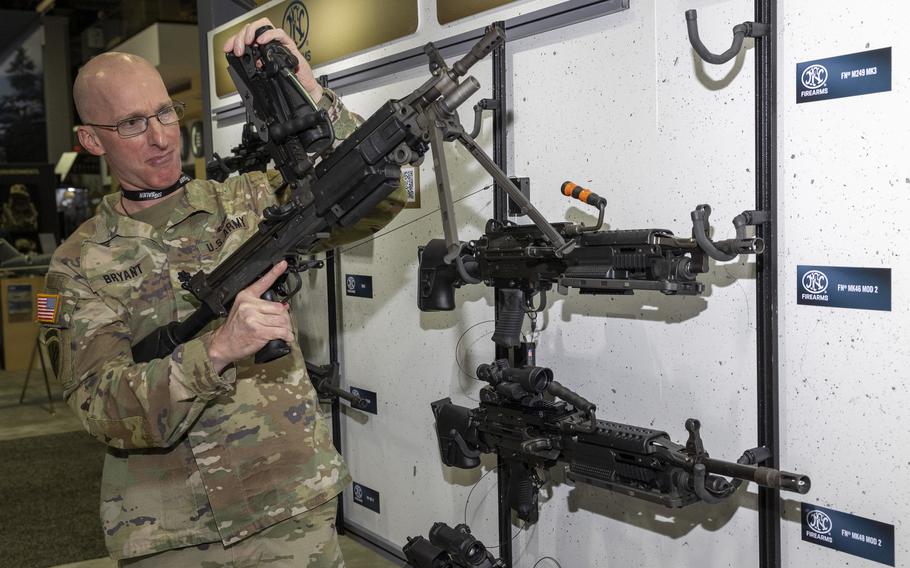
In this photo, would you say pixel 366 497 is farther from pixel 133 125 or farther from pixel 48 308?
pixel 133 125

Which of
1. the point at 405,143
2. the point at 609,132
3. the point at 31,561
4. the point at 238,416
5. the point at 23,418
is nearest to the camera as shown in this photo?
the point at 405,143

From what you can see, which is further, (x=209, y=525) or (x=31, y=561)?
(x=31, y=561)

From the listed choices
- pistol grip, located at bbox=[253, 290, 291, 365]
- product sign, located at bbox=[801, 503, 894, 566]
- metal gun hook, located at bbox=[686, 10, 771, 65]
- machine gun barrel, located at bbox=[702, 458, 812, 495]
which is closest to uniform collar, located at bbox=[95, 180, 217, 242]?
pistol grip, located at bbox=[253, 290, 291, 365]

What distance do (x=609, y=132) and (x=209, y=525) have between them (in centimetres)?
162

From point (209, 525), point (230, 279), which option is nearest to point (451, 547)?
point (209, 525)

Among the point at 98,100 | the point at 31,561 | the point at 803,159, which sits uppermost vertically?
the point at 98,100

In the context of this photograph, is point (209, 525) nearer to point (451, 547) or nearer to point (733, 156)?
point (451, 547)

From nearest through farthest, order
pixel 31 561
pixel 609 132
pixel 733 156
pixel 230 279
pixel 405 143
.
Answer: pixel 405 143 < pixel 230 279 < pixel 733 156 < pixel 609 132 < pixel 31 561

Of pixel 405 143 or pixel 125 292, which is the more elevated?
pixel 405 143

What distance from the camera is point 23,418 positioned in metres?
7.31

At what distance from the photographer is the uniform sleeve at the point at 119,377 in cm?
182

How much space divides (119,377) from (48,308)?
0.29 metres

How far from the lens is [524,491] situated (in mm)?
2805

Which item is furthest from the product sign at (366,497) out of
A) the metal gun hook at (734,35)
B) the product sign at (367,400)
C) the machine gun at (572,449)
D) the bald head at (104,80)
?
the metal gun hook at (734,35)
